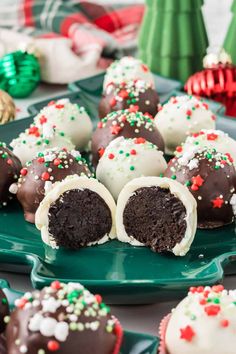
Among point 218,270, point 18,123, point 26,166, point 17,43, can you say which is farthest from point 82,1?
point 218,270

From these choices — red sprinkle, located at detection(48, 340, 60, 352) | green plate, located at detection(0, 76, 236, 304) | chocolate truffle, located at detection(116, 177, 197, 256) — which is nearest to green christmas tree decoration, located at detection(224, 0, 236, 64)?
green plate, located at detection(0, 76, 236, 304)

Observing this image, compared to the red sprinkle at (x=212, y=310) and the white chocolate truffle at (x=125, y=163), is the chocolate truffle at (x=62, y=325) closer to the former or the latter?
the red sprinkle at (x=212, y=310)

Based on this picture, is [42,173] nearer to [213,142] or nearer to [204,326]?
[213,142]

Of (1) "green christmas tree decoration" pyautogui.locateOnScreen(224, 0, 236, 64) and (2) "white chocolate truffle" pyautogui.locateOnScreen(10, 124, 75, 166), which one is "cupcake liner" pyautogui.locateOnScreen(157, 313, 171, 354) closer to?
(2) "white chocolate truffle" pyautogui.locateOnScreen(10, 124, 75, 166)

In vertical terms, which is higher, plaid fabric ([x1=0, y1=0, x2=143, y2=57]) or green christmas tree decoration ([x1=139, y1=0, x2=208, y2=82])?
green christmas tree decoration ([x1=139, y1=0, x2=208, y2=82])

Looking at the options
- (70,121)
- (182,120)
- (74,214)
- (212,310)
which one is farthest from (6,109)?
(212,310)

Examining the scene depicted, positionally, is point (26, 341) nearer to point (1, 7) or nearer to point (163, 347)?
point (163, 347)
